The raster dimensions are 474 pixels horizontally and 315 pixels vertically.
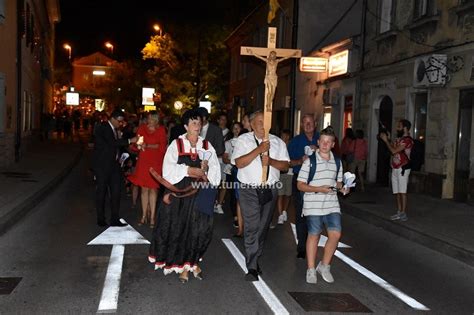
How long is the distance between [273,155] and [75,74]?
106 m

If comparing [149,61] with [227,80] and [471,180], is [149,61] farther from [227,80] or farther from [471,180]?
[471,180]

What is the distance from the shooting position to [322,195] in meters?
6.43

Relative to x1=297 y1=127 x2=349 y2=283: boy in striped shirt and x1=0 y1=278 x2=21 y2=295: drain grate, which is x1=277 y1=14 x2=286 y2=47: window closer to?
x1=297 y1=127 x2=349 y2=283: boy in striped shirt

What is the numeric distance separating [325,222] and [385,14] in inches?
486

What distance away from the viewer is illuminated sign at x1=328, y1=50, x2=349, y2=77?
19.4 metres

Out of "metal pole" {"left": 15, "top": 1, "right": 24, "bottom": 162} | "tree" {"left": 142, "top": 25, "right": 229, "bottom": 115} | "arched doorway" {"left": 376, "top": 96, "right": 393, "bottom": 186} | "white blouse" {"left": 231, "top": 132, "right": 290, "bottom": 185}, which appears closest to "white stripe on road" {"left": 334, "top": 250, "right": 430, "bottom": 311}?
"white blouse" {"left": 231, "top": 132, "right": 290, "bottom": 185}

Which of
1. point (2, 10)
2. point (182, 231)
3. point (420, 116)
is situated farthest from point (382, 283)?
point (2, 10)

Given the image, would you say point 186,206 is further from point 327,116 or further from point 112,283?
point 327,116

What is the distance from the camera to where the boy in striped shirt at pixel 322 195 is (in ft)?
20.9

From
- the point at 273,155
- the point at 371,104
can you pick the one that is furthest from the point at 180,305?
the point at 371,104

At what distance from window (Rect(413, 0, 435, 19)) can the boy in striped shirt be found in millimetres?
9661

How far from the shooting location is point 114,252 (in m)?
7.71

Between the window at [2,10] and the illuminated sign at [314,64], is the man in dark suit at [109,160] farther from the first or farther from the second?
the illuminated sign at [314,64]

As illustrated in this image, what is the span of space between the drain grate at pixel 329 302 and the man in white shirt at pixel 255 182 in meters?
0.73
